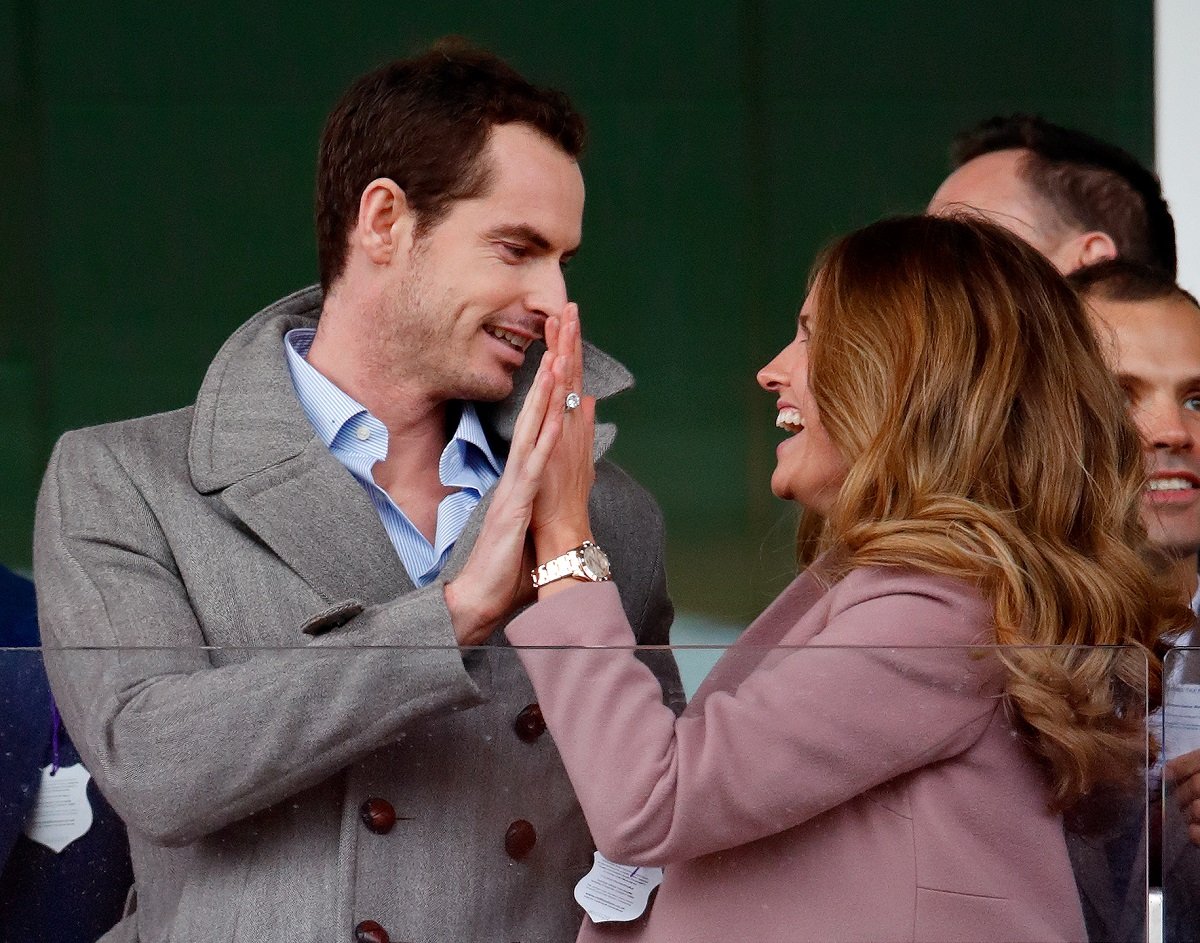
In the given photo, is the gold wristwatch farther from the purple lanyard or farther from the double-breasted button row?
the purple lanyard

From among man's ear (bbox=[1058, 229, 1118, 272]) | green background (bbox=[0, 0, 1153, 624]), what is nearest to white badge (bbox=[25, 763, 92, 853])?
man's ear (bbox=[1058, 229, 1118, 272])

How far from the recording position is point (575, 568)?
142 cm

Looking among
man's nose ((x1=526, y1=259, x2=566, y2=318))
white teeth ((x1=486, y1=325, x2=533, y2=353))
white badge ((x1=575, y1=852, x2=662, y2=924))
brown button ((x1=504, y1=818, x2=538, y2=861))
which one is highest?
man's nose ((x1=526, y1=259, x2=566, y2=318))

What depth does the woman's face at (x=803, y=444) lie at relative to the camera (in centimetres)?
151

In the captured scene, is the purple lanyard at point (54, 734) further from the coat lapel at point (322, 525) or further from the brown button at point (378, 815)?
the coat lapel at point (322, 525)

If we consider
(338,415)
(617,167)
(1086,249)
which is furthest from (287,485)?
(617,167)

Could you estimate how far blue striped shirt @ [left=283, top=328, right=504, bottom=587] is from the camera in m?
1.82

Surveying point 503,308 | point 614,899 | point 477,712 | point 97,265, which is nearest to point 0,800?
point 477,712

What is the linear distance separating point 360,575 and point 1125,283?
1173 millimetres

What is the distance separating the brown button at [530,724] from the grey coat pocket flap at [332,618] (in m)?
0.25

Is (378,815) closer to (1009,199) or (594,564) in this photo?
(594,564)

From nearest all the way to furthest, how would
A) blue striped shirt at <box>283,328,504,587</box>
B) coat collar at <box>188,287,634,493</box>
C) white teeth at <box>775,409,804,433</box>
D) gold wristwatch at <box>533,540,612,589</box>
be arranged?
gold wristwatch at <box>533,540,612,589</box> < white teeth at <box>775,409,804,433</box> < coat collar at <box>188,287,634,493</box> < blue striped shirt at <box>283,328,504,587</box>

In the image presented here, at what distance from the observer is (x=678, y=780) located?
4.01 feet

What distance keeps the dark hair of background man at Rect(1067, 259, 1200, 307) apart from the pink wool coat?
111cm
